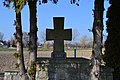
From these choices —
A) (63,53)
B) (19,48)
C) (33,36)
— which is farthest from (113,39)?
(19,48)

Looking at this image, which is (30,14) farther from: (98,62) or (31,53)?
(98,62)

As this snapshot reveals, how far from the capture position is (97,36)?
1040 centimetres

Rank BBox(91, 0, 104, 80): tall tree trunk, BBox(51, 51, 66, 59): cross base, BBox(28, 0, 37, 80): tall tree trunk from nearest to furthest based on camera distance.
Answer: BBox(91, 0, 104, 80): tall tree trunk → BBox(28, 0, 37, 80): tall tree trunk → BBox(51, 51, 66, 59): cross base

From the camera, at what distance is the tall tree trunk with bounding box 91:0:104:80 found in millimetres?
10312

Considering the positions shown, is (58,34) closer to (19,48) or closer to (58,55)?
(58,55)

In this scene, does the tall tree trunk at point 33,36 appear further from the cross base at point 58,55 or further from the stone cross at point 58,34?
the stone cross at point 58,34

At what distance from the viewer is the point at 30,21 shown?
1061 centimetres

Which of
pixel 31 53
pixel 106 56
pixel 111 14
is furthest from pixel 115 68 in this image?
pixel 31 53

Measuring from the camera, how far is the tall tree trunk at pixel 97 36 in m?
10.3

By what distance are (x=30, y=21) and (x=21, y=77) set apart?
1848 mm

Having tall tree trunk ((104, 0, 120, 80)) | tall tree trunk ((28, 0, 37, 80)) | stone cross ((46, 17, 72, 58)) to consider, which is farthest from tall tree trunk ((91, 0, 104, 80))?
stone cross ((46, 17, 72, 58))


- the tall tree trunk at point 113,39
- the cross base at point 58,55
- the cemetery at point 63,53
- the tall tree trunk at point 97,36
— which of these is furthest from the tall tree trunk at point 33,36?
the tall tree trunk at point 113,39

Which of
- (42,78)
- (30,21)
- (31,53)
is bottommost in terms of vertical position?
(42,78)

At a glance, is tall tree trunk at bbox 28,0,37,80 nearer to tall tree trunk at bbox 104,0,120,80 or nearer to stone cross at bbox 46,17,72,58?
stone cross at bbox 46,17,72,58
